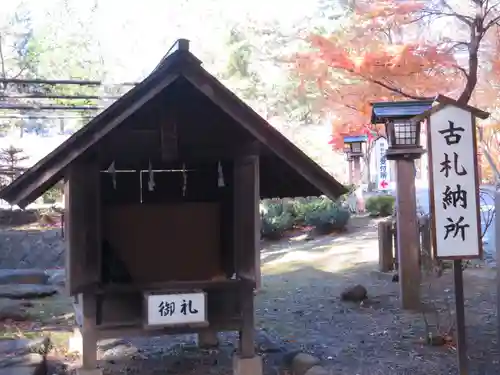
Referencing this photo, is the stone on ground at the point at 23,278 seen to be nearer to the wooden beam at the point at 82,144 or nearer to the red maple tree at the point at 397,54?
the red maple tree at the point at 397,54

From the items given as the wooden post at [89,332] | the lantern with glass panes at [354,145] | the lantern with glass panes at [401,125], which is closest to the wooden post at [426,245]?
the lantern with glass panes at [401,125]

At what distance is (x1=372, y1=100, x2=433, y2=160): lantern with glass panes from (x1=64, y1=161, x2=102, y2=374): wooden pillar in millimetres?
5211

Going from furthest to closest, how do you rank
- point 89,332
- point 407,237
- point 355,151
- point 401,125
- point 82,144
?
point 355,151
point 407,237
point 401,125
point 89,332
point 82,144

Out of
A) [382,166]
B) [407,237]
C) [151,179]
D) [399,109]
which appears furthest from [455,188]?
[382,166]

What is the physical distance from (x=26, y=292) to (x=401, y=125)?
7.23 m

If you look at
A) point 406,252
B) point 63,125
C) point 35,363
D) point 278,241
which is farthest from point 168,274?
point 63,125

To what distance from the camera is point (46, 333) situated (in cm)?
748

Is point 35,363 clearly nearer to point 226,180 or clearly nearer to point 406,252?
point 226,180

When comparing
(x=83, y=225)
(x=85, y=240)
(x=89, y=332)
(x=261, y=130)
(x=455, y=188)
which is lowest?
(x=89, y=332)

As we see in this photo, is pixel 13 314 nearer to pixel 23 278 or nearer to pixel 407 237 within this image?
pixel 23 278

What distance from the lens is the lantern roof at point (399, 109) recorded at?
27.9 feet

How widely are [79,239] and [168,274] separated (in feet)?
5.05

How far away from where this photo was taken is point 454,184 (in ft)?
16.2

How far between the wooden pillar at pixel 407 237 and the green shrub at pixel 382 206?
12.0 meters
